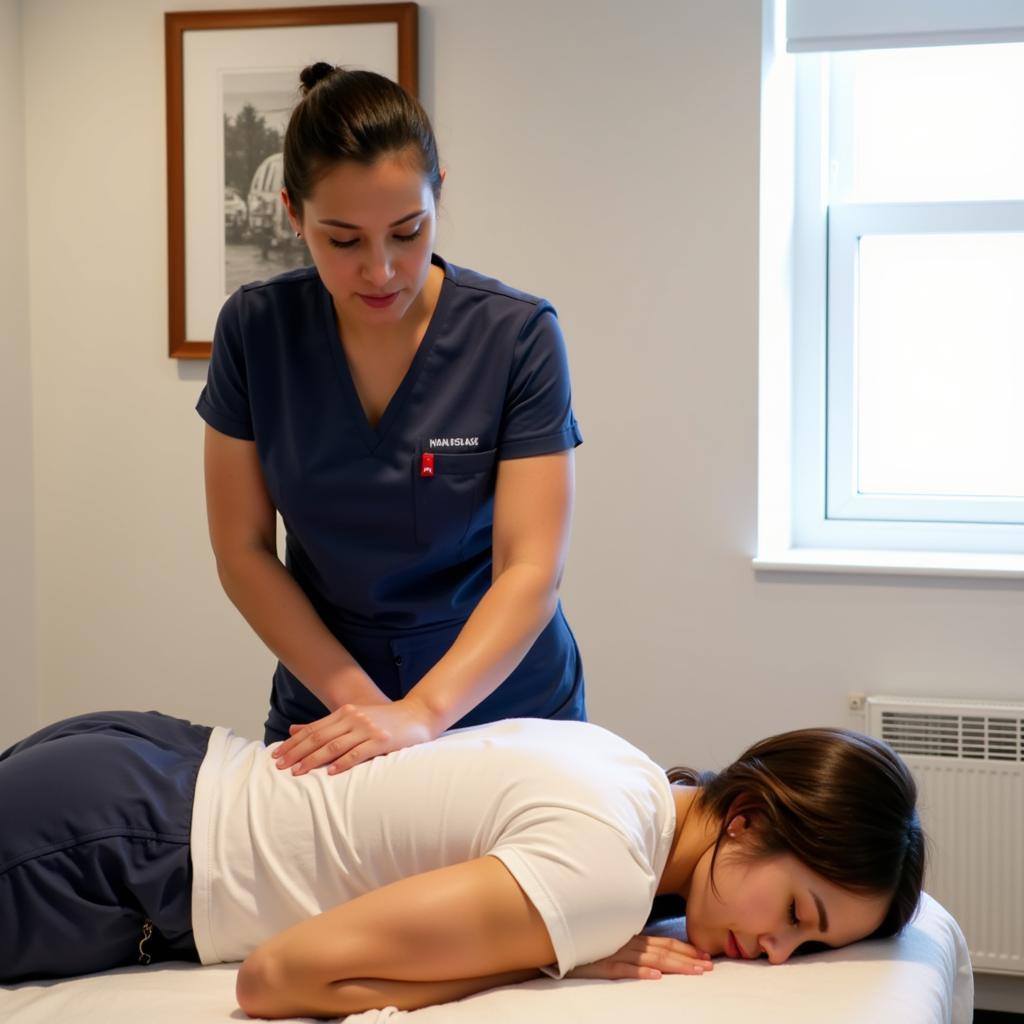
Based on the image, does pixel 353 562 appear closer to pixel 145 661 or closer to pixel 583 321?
pixel 583 321

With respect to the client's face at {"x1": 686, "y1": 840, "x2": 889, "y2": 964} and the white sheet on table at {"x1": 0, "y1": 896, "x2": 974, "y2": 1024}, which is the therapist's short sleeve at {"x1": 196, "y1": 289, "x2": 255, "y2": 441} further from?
the client's face at {"x1": 686, "y1": 840, "x2": 889, "y2": 964}

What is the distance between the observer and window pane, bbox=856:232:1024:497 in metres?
2.93

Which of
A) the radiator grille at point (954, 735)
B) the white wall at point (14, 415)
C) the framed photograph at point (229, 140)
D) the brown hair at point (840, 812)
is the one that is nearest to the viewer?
the brown hair at point (840, 812)

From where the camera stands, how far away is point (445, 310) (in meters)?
1.78

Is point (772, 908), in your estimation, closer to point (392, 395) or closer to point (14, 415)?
point (392, 395)

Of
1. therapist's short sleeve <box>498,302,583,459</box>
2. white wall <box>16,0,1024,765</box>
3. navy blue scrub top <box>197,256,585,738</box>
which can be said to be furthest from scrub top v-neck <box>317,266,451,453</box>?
white wall <box>16,0,1024,765</box>

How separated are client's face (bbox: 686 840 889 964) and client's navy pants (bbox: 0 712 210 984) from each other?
1.78 ft

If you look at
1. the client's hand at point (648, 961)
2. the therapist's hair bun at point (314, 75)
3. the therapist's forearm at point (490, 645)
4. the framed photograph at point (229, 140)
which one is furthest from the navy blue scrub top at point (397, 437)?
the framed photograph at point (229, 140)

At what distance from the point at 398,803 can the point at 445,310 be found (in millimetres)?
673

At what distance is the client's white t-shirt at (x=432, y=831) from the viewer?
1322mm

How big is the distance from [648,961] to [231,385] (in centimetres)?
89

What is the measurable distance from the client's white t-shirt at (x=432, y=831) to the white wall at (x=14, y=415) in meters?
1.71

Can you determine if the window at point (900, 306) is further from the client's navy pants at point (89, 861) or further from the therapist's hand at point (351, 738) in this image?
the client's navy pants at point (89, 861)

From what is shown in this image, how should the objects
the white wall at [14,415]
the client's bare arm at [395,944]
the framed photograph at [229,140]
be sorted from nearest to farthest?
the client's bare arm at [395,944]
the framed photograph at [229,140]
the white wall at [14,415]
